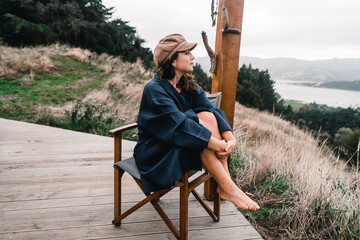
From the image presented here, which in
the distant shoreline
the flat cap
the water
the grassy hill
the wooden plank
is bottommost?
the water

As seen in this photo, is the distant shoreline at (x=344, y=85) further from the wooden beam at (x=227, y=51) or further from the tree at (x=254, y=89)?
the wooden beam at (x=227, y=51)

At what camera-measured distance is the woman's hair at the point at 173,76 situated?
155cm

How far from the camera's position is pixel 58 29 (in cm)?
1220

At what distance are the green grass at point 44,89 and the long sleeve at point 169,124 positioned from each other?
3.98 meters

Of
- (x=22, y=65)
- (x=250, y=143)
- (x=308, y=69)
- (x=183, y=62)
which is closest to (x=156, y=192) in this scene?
(x=183, y=62)

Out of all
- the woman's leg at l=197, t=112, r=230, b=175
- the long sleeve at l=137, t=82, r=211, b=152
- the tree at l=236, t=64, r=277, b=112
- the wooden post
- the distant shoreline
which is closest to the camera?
the long sleeve at l=137, t=82, r=211, b=152

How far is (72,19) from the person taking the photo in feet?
41.9

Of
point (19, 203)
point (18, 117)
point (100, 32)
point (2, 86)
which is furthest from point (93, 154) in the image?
point (100, 32)

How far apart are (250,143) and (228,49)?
347 cm

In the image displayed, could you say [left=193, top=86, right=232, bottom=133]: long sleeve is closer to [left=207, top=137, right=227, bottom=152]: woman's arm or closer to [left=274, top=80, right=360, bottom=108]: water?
[left=207, top=137, right=227, bottom=152]: woman's arm

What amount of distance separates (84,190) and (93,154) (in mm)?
896

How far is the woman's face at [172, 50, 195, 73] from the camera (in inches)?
60.7

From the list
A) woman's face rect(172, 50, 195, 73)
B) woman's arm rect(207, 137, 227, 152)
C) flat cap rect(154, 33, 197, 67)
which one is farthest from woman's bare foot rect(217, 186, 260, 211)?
flat cap rect(154, 33, 197, 67)

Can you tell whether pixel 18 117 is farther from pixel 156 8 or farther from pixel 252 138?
pixel 156 8
